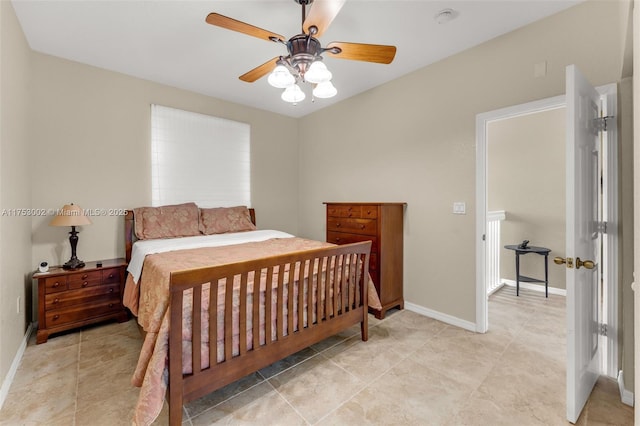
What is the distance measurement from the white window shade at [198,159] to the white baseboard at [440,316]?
2677mm

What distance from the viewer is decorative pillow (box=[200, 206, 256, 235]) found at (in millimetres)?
3514

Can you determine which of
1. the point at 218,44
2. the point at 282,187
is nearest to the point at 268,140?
the point at 282,187

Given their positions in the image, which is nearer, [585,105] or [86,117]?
[585,105]

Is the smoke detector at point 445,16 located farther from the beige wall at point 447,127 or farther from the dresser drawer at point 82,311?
the dresser drawer at point 82,311

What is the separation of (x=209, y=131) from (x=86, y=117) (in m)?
1.29

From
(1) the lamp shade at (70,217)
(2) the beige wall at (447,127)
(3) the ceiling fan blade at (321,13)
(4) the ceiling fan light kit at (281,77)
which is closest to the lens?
(3) the ceiling fan blade at (321,13)

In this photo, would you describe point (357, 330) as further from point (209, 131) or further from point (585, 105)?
point (209, 131)

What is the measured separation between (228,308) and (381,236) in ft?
5.76

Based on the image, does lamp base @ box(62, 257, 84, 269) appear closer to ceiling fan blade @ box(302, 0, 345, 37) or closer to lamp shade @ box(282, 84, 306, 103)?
lamp shade @ box(282, 84, 306, 103)

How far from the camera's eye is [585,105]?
1630mm

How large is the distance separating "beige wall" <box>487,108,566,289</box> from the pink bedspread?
9.09ft

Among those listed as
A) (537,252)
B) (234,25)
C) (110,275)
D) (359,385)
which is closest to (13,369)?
(110,275)

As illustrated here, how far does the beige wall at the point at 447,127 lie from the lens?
2053mm

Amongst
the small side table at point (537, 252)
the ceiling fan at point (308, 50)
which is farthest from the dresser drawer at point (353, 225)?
the small side table at point (537, 252)
